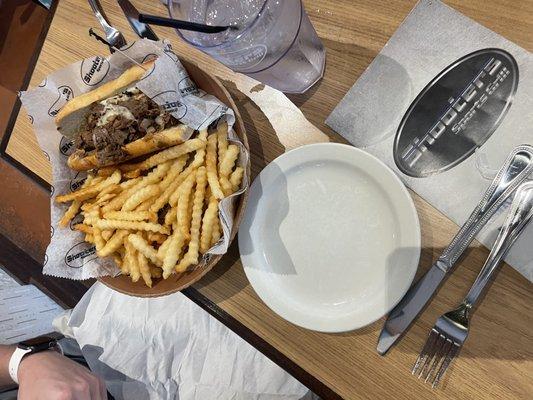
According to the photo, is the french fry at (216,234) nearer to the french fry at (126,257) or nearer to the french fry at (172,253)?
the french fry at (172,253)

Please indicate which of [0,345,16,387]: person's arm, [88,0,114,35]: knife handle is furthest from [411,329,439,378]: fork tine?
[0,345,16,387]: person's arm

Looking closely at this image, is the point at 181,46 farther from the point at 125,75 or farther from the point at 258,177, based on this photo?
the point at 258,177

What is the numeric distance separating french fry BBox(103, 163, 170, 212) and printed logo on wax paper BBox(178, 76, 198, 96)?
161mm

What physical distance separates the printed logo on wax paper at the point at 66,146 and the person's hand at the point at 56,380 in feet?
2.21

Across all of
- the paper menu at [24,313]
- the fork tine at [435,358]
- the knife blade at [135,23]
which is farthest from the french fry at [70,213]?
the paper menu at [24,313]

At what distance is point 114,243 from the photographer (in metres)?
1.00

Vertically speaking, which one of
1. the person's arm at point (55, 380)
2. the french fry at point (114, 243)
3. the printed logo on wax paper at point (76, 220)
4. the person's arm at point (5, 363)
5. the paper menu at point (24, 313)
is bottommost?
the paper menu at point (24, 313)

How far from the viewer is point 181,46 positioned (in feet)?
3.84

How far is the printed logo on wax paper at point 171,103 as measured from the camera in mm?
1002

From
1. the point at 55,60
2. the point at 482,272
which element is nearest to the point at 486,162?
the point at 482,272

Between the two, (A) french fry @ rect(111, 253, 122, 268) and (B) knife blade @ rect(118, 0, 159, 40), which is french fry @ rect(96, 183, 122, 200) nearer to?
(A) french fry @ rect(111, 253, 122, 268)

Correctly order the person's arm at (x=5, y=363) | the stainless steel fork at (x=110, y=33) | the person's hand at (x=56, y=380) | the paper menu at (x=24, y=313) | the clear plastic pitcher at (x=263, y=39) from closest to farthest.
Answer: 1. the clear plastic pitcher at (x=263, y=39)
2. the stainless steel fork at (x=110, y=33)
3. the person's hand at (x=56, y=380)
4. the person's arm at (x=5, y=363)
5. the paper menu at (x=24, y=313)

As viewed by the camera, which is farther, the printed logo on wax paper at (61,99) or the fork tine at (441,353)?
the printed logo on wax paper at (61,99)

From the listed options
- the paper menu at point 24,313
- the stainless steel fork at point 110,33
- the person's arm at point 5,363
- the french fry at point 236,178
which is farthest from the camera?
the paper menu at point 24,313
